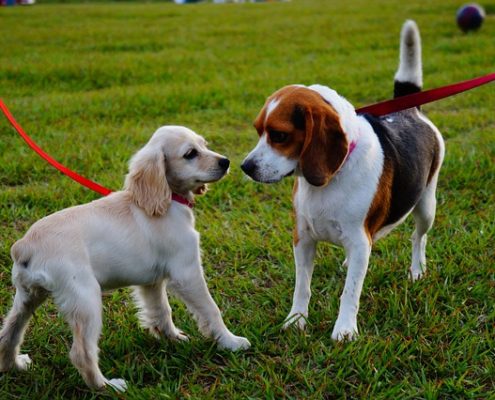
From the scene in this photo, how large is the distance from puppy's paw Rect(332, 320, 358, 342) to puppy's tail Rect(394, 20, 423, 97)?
5.37 ft

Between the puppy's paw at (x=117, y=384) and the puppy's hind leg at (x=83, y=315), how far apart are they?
17 cm

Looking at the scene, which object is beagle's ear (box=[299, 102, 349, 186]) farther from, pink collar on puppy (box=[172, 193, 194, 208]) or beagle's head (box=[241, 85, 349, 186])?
pink collar on puppy (box=[172, 193, 194, 208])

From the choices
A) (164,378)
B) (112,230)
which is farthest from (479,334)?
(112,230)

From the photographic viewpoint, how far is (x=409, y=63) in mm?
4051

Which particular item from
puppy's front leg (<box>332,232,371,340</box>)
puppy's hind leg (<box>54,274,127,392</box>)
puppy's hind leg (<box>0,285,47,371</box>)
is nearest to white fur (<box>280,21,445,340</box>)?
puppy's front leg (<box>332,232,371,340</box>)

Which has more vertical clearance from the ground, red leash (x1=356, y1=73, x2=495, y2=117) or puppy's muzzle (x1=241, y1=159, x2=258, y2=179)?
red leash (x1=356, y1=73, x2=495, y2=117)

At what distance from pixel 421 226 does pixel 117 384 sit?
216 cm

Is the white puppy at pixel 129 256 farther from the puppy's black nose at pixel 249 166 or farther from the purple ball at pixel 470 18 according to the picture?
the purple ball at pixel 470 18

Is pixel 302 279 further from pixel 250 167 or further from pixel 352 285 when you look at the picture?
pixel 250 167

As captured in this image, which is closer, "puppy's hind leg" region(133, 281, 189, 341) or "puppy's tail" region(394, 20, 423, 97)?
"puppy's hind leg" region(133, 281, 189, 341)

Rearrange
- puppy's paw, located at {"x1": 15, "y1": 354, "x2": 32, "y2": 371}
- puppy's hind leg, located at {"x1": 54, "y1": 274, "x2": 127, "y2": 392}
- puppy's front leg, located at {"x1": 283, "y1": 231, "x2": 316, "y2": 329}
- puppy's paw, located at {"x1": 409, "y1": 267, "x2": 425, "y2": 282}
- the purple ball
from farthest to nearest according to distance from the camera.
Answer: the purple ball < puppy's paw, located at {"x1": 409, "y1": 267, "x2": 425, "y2": 282} < puppy's front leg, located at {"x1": 283, "y1": 231, "x2": 316, "y2": 329} < puppy's paw, located at {"x1": 15, "y1": 354, "x2": 32, "y2": 371} < puppy's hind leg, located at {"x1": 54, "y1": 274, "x2": 127, "y2": 392}

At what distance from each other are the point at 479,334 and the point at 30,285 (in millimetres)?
2341

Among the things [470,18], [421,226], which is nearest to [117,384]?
[421,226]

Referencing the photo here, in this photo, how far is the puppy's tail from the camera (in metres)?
3.99
